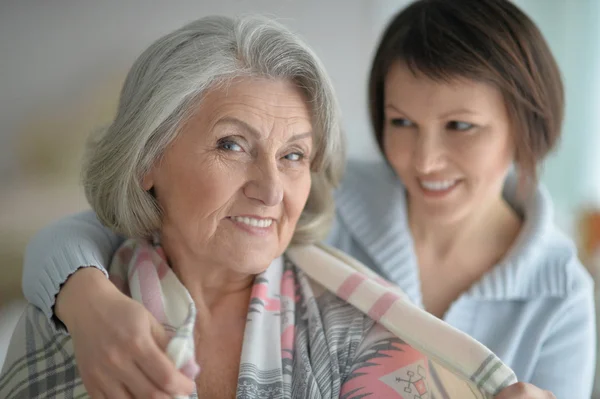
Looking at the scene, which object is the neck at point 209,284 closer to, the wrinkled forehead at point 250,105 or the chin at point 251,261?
the chin at point 251,261

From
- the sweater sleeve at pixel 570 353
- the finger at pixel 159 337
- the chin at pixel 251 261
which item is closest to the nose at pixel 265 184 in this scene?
the chin at pixel 251 261

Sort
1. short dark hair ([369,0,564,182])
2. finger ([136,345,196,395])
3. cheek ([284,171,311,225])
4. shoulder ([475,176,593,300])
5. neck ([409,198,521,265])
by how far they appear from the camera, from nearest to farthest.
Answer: finger ([136,345,196,395]) < cheek ([284,171,311,225]) < short dark hair ([369,0,564,182]) < shoulder ([475,176,593,300]) < neck ([409,198,521,265])

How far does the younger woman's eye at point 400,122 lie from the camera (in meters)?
1.69

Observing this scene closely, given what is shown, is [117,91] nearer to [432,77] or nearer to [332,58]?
[332,58]

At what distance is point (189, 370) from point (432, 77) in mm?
924

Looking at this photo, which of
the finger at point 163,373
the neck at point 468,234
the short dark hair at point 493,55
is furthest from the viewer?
the neck at point 468,234

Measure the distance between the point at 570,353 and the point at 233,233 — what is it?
0.96 m

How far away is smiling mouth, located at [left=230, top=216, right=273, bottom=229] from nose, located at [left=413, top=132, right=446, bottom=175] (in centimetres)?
49

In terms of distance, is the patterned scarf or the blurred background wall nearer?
the patterned scarf

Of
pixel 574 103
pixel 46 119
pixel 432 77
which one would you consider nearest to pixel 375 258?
pixel 432 77

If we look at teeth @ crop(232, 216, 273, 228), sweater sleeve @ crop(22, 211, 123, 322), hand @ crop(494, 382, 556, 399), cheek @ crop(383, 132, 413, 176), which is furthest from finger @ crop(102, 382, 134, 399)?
cheek @ crop(383, 132, 413, 176)

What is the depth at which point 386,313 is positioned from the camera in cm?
132

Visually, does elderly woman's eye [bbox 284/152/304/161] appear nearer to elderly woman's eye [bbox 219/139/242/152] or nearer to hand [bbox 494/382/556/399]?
elderly woman's eye [bbox 219/139/242/152]

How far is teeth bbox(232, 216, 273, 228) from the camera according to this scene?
131 cm
